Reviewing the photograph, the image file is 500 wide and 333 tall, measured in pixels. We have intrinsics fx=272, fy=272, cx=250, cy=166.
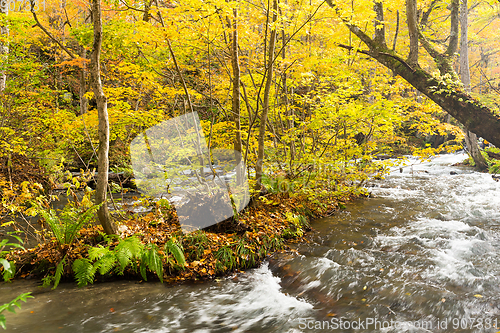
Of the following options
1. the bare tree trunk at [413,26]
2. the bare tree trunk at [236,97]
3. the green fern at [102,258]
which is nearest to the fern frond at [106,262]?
the green fern at [102,258]

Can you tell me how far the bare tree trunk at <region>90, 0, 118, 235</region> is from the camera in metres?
4.34

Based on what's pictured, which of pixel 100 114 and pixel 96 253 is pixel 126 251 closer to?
pixel 96 253

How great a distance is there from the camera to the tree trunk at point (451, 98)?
768 cm

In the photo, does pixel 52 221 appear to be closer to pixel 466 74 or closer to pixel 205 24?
pixel 205 24

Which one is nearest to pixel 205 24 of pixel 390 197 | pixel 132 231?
pixel 132 231

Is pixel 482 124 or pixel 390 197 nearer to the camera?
pixel 482 124

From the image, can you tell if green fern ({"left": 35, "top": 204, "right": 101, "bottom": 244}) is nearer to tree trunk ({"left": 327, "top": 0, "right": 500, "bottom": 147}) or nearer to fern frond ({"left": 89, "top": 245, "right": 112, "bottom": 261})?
fern frond ({"left": 89, "top": 245, "right": 112, "bottom": 261})

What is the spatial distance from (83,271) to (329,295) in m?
3.87

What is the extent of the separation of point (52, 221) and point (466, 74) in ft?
46.8

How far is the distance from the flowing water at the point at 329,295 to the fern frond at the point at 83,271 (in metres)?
0.16

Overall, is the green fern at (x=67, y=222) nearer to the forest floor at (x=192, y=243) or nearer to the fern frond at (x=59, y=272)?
the forest floor at (x=192, y=243)

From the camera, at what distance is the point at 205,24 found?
6.01 meters

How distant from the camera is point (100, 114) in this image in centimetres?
450

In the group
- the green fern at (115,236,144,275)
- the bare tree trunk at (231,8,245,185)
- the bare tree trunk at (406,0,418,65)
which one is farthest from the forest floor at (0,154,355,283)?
the bare tree trunk at (406,0,418,65)
